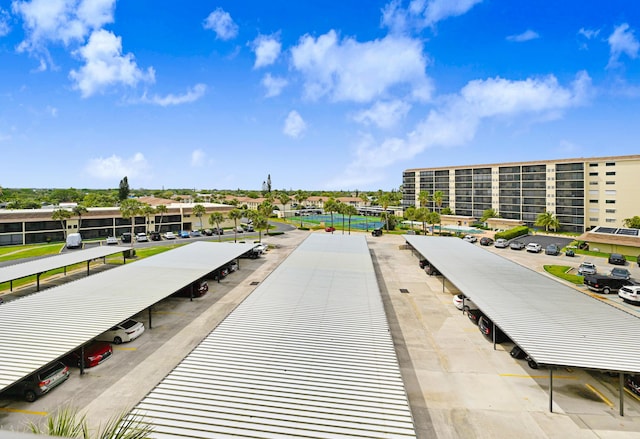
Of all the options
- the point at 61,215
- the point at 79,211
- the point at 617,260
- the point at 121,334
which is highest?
the point at 79,211

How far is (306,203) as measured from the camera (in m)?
164

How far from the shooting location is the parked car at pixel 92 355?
17.1 metres

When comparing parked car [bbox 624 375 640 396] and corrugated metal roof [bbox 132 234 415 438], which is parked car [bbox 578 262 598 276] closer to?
Answer: parked car [bbox 624 375 640 396]

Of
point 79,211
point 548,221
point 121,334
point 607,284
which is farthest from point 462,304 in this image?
point 79,211

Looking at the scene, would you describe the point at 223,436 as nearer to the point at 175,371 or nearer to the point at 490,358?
the point at 175,371

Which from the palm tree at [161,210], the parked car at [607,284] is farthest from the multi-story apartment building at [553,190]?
the palm tree at [161,210]

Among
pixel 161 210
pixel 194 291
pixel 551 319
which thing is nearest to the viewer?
pixel 551 319

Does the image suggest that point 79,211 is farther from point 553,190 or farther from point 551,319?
point 553,190

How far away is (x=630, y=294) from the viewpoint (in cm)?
2761

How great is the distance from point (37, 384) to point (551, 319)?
83.2 ft

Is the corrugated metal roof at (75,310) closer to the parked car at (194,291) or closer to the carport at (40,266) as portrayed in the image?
the parked car at (194,291)

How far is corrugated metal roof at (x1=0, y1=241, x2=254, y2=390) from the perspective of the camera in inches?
558

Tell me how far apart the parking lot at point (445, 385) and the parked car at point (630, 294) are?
1552 cm

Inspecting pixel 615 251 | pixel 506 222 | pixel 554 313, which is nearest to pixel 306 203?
pixel 506 222
